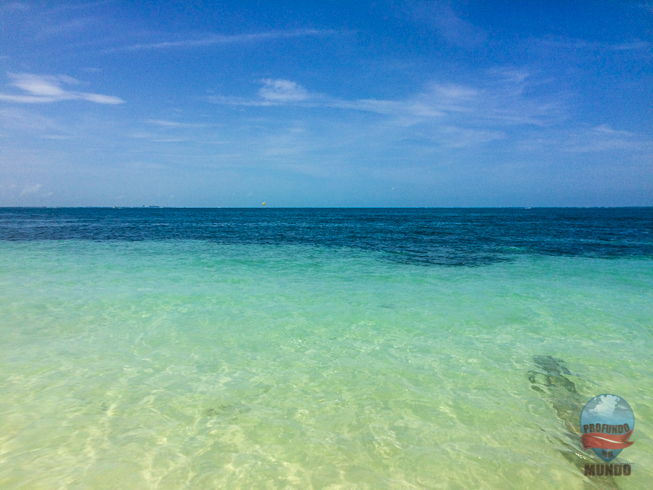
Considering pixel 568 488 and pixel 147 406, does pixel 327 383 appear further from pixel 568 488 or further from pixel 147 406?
pixel 568 488

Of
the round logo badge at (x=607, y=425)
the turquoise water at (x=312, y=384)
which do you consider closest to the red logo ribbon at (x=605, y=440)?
the round logo badge at (x=607, y=425)

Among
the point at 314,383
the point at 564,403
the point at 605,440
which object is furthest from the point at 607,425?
the point at 314,383

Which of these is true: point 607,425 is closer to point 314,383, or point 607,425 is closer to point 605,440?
point 605,440

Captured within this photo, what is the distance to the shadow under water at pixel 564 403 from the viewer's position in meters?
3.69

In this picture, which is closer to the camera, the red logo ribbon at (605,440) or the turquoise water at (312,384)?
the turquoise water at (312,384)

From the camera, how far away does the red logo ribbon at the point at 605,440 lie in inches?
156

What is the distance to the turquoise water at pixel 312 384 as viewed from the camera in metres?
3.63

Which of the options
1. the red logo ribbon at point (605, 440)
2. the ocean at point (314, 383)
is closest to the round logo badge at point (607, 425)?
the red logo ribbon at point (605, 440)

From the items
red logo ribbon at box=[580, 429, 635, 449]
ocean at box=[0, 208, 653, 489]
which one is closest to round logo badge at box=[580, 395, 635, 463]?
red logo ribbon at box=[580, 429, 635, 449]

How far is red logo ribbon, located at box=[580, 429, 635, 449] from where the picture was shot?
3.96m

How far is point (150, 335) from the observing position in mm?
7191

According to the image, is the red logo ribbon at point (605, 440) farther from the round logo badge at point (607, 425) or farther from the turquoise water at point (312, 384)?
the turquoise water at point (312, 384)

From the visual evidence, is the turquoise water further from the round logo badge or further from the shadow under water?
the round logo badge

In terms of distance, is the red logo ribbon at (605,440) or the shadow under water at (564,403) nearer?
the shadow under water at (564,403)
